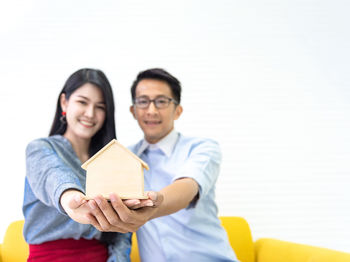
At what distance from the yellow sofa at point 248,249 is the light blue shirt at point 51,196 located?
0.67 m

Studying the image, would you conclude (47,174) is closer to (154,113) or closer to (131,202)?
(131,202)

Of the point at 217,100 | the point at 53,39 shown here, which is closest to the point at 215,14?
the point at 217,100

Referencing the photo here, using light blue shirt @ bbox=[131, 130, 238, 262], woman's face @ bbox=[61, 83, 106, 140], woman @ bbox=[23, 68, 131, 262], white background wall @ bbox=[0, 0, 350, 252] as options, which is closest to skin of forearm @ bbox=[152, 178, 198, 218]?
light blue shirt @ bbox=[131, 130, 238, 262]

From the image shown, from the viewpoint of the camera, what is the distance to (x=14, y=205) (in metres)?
2.68

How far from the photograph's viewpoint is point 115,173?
1045 mm

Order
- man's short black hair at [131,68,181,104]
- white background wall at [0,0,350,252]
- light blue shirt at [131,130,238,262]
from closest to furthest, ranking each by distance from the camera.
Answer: light blue shirt at [131,130,238,262], man's short black hair at [131,68,181,104], white background wall at [0,0,350,252]

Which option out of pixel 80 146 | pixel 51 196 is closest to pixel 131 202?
pixel 51 196

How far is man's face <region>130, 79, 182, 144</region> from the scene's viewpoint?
77.8 inches

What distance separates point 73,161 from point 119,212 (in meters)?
0.68

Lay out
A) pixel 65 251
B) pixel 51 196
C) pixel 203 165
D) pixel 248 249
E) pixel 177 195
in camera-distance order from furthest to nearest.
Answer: pixel 248 249 < pixel 203 165 < pixel 65 251 < pixel 177 195 < pixel 51 196

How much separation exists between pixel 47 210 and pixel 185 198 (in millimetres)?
642

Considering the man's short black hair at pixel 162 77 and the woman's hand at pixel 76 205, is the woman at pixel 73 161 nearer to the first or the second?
the woman's hand at pixel 76 205

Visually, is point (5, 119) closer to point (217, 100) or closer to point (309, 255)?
point (217, 100)

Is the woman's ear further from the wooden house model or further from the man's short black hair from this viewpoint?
the wooden house model
